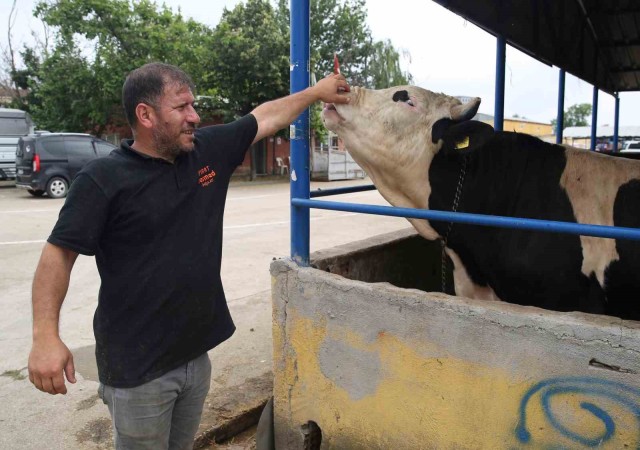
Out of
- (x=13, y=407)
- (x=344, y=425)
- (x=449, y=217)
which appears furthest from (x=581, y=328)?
(x=13, y=407)

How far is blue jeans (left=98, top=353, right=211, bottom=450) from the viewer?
6.03 feet

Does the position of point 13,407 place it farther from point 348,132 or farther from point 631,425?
point 631,425

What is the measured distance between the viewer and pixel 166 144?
189cm

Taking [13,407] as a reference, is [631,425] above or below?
above

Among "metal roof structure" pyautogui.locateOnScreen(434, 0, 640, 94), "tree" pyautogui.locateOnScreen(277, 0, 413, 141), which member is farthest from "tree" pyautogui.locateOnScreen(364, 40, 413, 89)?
"metal roof structure" pyautogui.locateOnScreen(434, 0, 640, 94)

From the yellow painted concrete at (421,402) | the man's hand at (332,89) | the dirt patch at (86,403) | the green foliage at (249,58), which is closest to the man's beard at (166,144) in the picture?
the man's hand at (332,89)

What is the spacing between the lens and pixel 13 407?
10.6ft

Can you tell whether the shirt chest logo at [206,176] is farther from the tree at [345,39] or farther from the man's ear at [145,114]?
the tree at [345,39]

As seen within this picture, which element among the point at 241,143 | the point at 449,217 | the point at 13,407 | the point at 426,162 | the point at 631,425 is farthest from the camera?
the point at 13,407

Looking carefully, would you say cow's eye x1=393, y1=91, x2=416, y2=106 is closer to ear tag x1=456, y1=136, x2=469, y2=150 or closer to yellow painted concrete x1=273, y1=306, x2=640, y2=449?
ear tag x1=456, y1=136, x2=469, y2=150

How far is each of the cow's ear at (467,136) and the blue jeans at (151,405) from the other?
5.07ft

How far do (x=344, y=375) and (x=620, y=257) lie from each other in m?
1.37

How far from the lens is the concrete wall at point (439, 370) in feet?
5.99

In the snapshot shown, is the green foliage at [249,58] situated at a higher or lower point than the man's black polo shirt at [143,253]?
higher
